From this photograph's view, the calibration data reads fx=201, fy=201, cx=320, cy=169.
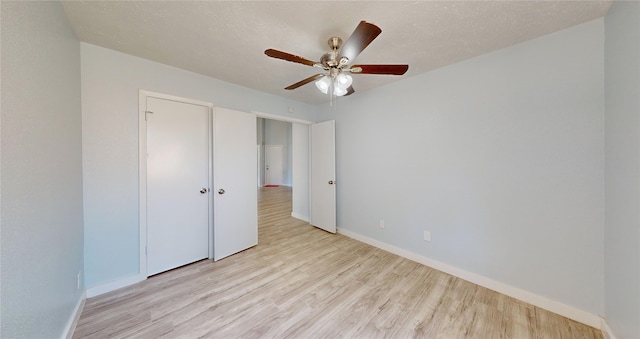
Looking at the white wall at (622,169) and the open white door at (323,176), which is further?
the open white door at (323,176)

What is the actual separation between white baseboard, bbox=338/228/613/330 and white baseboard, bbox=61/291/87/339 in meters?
3.17

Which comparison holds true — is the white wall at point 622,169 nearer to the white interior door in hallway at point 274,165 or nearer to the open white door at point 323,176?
the open white door at point 323,176

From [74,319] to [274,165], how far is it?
7.85m

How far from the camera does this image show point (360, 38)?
1.29m

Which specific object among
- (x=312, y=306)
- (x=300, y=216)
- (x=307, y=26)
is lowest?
(x=312, y=306)

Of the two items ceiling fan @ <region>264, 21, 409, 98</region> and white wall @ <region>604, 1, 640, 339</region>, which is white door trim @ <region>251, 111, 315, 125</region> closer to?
ceiling fan @ <region>264, 21, 409, 98</region>

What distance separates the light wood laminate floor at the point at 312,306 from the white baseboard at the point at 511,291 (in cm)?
7

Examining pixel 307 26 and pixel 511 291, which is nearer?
pixel 307 26

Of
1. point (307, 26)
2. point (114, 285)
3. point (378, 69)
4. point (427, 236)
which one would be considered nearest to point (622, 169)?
point (427, 236)

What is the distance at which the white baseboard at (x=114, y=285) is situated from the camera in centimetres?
193

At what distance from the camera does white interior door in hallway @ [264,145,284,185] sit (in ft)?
A: 29.9

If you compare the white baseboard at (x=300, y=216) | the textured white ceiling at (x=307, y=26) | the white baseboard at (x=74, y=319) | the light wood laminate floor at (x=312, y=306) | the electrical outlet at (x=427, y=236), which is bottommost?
the light wood laminate floor at (x=312, y=306)

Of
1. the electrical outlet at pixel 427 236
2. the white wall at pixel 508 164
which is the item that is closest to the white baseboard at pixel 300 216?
the white wall at pixel 508 164

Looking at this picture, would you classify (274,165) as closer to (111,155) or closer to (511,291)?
(111,155)
